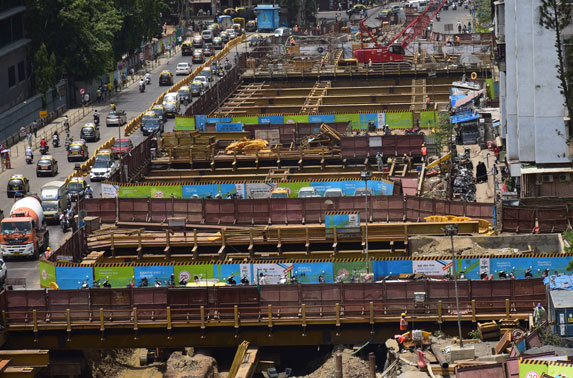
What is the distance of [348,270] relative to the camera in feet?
203

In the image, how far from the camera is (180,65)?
142875 millimetres

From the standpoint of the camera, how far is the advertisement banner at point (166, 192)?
8050cm

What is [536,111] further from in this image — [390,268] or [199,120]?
[199,120]

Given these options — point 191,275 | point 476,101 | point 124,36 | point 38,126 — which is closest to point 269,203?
point 191,275

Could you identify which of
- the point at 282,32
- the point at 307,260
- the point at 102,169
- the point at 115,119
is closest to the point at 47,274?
the point at 307,260

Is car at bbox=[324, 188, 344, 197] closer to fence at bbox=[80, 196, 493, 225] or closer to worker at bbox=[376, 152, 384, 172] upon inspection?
fence at bbox=[80, 196, 493, 225]

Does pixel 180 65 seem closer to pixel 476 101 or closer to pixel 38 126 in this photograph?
pixel 38 126

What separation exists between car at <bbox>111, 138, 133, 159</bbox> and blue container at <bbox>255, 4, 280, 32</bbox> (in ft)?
280

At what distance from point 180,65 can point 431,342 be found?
300 ft

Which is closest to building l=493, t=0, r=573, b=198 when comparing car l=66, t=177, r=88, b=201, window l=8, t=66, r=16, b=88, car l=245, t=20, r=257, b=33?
car l=66, t=177, r=88, b=201

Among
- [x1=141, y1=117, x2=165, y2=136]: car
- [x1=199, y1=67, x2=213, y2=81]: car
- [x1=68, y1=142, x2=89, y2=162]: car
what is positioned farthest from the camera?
[x1=199, y1=67, x2=213, y2=81]: car

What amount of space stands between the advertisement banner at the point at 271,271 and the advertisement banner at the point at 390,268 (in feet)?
12.7

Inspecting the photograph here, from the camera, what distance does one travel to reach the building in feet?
232

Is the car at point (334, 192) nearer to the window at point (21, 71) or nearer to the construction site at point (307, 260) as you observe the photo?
the construction site at point (307, 260)
